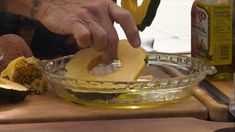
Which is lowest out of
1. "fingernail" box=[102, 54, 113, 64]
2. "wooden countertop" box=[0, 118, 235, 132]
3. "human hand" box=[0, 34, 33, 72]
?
"wooden countertop" box=[0, 118, 235, 132]

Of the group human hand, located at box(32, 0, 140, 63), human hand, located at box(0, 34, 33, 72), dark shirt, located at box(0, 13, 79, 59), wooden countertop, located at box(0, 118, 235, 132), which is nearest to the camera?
wooden countertop, located at box(0, 118, 235, 132)

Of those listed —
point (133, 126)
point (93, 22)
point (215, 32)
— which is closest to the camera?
point (133, 126)

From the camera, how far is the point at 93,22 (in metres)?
0.95

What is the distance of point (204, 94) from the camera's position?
979 mm

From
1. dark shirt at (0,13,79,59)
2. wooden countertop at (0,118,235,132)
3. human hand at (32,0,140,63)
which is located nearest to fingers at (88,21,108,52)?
human hand at (32,0,140,63)

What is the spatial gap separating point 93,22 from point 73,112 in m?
0.15

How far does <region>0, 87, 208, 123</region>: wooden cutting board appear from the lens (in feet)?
2.88

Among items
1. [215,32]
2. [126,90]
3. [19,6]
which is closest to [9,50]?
[19,6]

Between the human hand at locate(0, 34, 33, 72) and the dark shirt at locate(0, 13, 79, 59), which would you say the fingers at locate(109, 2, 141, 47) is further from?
the dark shirt at locate(0, 13, 79, 59)

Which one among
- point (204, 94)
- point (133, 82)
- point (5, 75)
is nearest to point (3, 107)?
point (5, 75)

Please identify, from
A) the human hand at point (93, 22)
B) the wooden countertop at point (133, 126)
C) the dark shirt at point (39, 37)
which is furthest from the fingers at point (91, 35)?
the dark shirt at point (39, 37)

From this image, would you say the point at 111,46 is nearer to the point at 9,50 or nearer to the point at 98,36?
the point at 98,36

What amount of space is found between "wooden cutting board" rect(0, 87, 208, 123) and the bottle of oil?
0.45 ft

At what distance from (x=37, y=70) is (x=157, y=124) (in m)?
0.25
